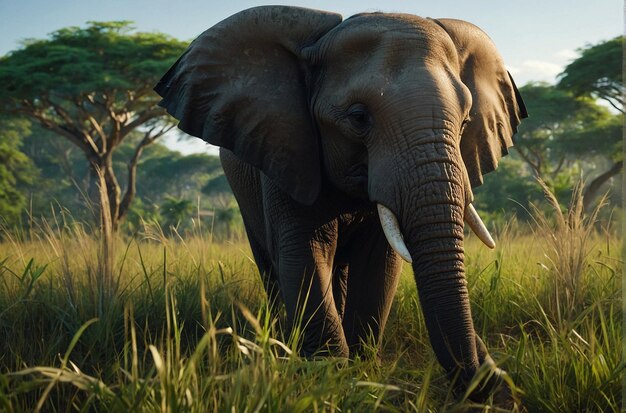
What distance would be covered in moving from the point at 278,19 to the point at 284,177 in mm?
823

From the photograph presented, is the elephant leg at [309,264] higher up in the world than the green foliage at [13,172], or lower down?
higher up

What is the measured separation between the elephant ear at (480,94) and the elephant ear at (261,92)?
25.7 inches

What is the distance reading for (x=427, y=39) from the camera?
3275mm

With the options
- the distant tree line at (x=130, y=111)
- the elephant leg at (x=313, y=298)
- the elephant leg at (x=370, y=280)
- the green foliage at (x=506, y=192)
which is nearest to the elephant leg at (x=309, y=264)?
the elephant leg at (x=313, y=298)

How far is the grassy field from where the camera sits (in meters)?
2.19

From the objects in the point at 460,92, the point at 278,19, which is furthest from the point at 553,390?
the point at 278,19

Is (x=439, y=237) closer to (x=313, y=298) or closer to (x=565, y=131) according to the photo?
(x=313, y=298)

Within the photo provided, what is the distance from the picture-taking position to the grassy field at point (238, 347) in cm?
219

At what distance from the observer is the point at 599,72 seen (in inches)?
834

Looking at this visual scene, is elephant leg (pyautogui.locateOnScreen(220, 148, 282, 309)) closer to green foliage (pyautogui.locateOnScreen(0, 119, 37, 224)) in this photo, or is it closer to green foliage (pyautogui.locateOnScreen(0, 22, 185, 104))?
green foliage (pyautogui.locateOnScreen(0, 119, 37, 224))

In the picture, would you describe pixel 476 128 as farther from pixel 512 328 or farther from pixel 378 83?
pixel 512 328

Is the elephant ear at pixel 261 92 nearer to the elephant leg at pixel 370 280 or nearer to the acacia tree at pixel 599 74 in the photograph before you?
the elephant leg at pixel 370 280

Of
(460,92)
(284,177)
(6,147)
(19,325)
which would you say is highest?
(460,92)

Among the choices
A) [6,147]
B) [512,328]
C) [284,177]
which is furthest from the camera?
[6,147]
